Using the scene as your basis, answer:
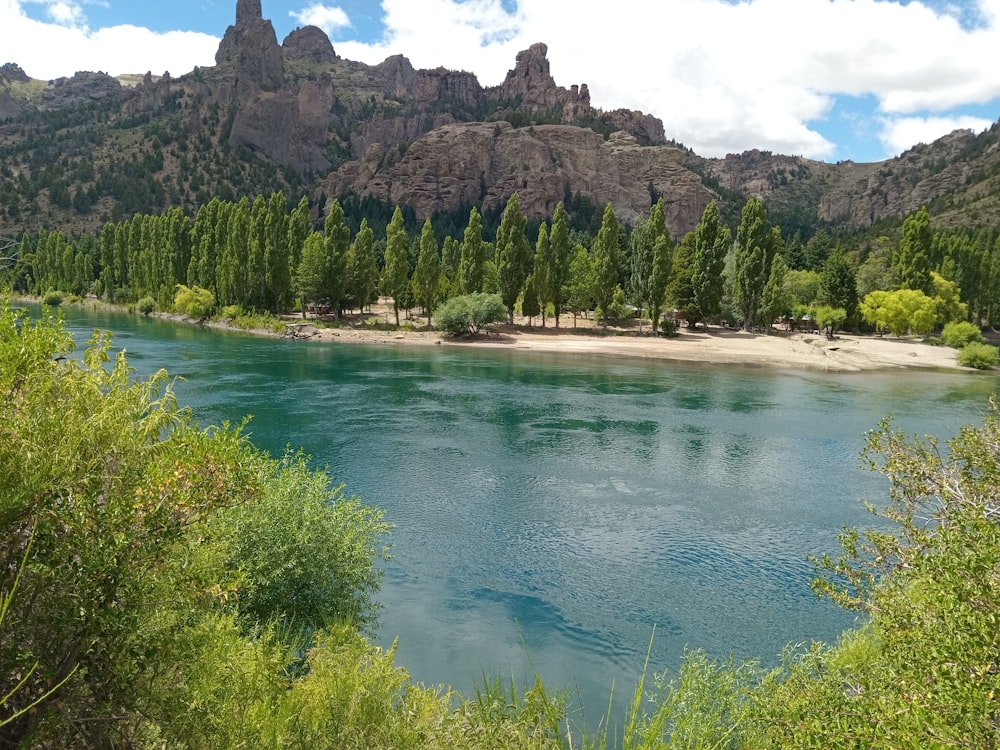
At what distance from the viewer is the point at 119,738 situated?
662cm

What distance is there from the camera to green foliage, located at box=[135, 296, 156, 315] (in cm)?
9906

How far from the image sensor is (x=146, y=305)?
3900 inches

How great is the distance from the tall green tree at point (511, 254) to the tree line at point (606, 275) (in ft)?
0.52

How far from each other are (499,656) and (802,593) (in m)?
9.89

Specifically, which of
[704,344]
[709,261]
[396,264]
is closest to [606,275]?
[709,261]

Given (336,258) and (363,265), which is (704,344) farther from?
(336,258)

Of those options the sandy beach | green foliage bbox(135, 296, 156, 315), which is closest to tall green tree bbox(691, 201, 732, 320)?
the sandy beach

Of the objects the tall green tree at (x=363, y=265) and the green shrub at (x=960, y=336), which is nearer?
the green shrub at (x=960, y=336)

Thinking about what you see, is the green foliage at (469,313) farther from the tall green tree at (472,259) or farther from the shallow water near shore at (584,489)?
the shallow water near shore at (584,489)

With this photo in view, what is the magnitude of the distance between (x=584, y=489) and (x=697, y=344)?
51.5 m

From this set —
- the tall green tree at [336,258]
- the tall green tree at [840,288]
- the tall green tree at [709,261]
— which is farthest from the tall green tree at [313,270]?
the tall green tree at [840,288]

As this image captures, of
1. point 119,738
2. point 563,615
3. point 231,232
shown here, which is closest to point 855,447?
point 563,615

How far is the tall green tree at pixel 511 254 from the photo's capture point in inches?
3228

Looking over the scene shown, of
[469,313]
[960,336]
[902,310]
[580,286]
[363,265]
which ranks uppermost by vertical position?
[363,265]
